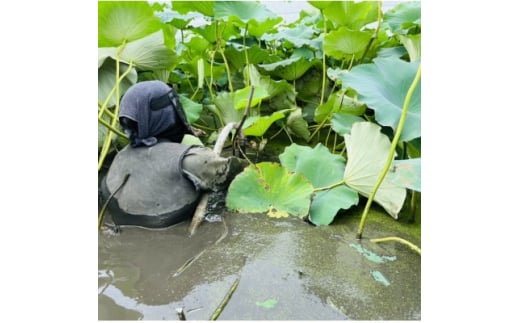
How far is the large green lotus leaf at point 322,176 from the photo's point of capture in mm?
2121

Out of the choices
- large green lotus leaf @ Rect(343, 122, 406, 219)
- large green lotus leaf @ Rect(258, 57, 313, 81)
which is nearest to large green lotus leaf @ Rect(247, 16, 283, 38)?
large green lotus leaf @ Rect(258, 57, 313, 81)

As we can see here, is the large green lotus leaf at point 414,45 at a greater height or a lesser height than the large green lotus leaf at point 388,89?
greater

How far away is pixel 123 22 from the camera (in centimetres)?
236

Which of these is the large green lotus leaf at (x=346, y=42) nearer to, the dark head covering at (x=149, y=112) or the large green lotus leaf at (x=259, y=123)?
the large green lotus leaf at (x=259, y=123)

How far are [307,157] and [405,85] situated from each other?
2.06 feet

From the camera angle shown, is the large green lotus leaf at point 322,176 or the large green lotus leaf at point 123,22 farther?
the large green lotus leaf at point 123,22

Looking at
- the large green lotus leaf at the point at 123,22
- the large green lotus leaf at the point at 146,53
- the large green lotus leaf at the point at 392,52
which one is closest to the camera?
the large green lotus leaf at the point at 123,22

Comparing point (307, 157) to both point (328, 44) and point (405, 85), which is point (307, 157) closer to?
point (405, 85)

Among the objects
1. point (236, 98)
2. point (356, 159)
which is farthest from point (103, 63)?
point (356, 159)

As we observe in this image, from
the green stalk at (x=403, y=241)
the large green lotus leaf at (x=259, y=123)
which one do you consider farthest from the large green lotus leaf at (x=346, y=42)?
the green stalk at (x=403, y=241)

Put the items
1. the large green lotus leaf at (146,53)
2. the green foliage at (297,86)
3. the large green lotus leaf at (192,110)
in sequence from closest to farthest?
1. the green foliage at (297,86)
2. the large green lotus leaf at (146,53)
3. the large green lotus leaf at (192,110)

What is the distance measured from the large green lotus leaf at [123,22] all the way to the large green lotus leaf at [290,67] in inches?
40.6

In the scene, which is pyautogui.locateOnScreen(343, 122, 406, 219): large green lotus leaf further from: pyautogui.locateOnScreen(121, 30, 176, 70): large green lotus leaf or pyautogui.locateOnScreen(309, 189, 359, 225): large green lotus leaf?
pyautogui.locateOnScreen(121, 30, 176, 70): large green lotus leaf

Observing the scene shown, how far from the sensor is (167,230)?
6.82ft
